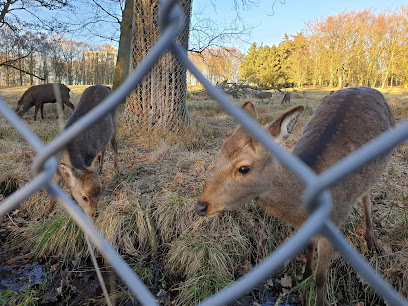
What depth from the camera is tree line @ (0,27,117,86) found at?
6.69ft

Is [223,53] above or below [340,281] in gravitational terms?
above

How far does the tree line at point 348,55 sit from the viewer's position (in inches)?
1212

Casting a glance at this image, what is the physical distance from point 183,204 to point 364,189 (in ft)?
6.08

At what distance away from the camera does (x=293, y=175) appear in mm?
2369

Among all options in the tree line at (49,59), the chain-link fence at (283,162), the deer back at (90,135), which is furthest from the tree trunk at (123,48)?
the chain-link fence at (283,162)

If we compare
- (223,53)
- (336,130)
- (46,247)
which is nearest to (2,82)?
(223,53)

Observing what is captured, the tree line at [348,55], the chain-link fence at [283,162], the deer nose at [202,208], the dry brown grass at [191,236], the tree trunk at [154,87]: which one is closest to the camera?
the chain-link fence at [283,162]

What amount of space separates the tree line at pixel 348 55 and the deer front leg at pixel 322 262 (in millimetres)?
23527

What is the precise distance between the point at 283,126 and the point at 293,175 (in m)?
0.50

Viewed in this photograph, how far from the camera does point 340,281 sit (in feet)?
9.03

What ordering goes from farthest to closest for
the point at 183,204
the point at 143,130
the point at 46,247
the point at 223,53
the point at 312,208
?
the point at 223,53
the point at 143,130
the point at 183,204
the point at 46,247
the point at 312,208

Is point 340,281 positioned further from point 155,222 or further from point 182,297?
point 155,222

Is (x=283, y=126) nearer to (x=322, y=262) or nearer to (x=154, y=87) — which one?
(x=322, y=262)

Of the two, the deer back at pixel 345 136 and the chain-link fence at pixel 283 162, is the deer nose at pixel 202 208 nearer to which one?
the deer back at pixel 345 136
